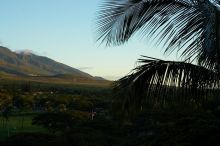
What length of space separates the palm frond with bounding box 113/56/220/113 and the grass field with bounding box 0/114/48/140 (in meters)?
82.5

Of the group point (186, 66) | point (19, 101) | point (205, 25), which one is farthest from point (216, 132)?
point (19, 101)

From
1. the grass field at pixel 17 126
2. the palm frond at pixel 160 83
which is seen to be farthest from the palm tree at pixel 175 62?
the grass field at pixel 17 126

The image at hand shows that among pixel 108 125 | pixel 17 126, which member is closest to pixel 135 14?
pixel 108 125

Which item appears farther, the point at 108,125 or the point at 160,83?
the point at 108,125

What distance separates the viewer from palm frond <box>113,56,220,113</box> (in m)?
7.38

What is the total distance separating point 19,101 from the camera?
130 m

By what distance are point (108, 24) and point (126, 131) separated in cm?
4944

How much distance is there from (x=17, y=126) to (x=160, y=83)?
327ft

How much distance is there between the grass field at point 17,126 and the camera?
9338cm

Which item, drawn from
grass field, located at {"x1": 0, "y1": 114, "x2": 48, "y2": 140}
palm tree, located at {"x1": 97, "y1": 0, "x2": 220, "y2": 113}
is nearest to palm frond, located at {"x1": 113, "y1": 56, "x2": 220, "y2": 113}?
palm tree, located at {"x1": 97, "y1": 0, "x2": 220, "y2": 113}

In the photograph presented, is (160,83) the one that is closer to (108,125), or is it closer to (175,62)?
(175,62)

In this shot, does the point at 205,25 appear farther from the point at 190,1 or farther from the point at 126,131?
the point at 126,131

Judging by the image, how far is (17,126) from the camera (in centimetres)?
10438

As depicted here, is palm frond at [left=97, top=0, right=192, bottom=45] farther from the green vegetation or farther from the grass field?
the grass field
